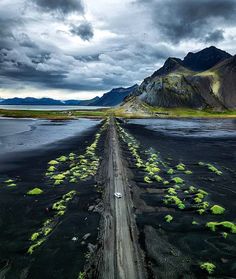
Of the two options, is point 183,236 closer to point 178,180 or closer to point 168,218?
point 168,218

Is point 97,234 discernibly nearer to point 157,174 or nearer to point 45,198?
point 45,198

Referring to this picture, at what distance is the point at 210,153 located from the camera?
3984 centimetres

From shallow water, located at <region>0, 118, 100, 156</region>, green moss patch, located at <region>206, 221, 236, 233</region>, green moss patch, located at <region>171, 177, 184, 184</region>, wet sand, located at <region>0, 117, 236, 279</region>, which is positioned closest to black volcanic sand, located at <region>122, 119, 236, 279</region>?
wet sand, located at <region>0, 117, 236, 279</region>

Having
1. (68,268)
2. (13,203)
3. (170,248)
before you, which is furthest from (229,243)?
(13,203)

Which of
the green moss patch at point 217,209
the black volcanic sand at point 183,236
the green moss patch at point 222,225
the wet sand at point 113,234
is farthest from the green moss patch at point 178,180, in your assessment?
the green moss patch at point 222,225

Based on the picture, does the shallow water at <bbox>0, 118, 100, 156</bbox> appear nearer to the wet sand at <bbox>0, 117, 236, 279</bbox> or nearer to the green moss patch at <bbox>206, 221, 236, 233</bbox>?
the wet sand at <bbox>0, 117, 236, 279</bbox>

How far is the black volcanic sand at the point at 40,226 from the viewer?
36.1 ft

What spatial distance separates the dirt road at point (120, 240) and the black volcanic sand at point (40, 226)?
892mm

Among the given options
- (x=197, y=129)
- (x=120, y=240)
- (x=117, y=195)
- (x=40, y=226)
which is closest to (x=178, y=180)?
(x=117, y=195)

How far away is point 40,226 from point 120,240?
5005 mm

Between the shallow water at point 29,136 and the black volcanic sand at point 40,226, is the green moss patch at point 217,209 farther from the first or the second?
the shallow water at point 29,136

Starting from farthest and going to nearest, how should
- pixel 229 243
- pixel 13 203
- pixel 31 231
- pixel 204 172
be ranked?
pixel 204 172 < pixel 13 203 < pixel 31 231 < pixel 229 243

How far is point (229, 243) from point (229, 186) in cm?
1052

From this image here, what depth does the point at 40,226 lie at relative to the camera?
48.2ft
